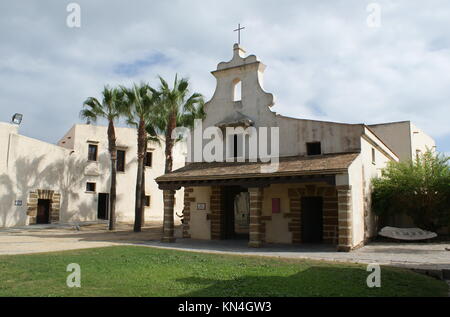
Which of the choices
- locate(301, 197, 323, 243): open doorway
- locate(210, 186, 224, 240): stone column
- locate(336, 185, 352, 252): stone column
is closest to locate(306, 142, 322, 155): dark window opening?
locate(301, 197, 323, 243): open doorway

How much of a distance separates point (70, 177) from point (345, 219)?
65.5 ft

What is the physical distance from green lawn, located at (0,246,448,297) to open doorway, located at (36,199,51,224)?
1508cm

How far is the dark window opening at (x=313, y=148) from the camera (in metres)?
16.0

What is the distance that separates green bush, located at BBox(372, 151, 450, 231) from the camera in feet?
54.0

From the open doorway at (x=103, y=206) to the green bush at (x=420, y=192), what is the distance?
19.3m

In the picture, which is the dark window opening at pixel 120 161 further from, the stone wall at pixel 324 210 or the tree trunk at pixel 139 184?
the stone wall at pixel 324 210

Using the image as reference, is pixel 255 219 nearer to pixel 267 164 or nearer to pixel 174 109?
pixel 267 164

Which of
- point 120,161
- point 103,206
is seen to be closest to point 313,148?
point 120,161

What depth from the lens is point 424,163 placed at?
1712 cm

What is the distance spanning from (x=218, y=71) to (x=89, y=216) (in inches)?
609

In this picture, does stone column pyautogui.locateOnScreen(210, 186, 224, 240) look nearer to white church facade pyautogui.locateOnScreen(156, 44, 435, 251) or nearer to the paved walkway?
white church facade pyautogui.locateOnScreen(156, 44, 435, 251)

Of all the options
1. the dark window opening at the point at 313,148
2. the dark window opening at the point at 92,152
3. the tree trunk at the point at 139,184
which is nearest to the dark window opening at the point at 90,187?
the dark window opening at the point at 92,152

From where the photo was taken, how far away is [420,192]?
1662 cm
